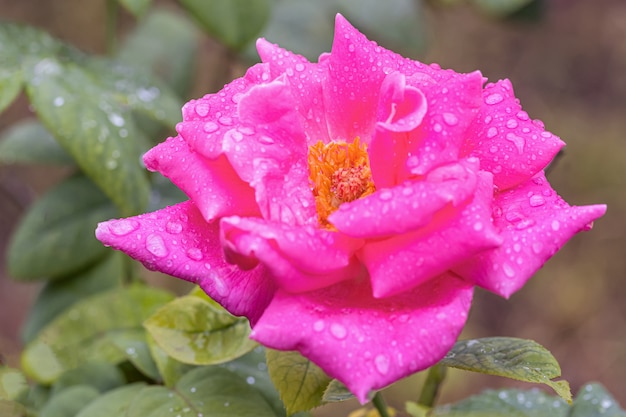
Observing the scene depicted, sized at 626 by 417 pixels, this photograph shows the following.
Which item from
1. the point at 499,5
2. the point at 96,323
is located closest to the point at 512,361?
the point at 96,323

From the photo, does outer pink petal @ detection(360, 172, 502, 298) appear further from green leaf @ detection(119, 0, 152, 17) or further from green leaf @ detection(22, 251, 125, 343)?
green leaf @ detection(22, 251, 125, 343)

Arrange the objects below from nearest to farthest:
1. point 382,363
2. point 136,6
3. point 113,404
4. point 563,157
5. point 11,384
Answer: point 382,363 < point 113,404 < point 11,384 < point 136,6 < point 563,157

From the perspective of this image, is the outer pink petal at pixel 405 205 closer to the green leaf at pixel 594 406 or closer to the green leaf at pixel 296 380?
the green leaf at pixel 296 380

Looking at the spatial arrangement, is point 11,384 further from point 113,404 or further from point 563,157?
point 563,157

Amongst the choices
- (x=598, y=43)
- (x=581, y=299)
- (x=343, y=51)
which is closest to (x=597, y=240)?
(x=581, y=299)

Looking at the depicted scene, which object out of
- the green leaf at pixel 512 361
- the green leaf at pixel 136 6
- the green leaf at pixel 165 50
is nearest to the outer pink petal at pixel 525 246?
the green leaf at pixel 512 361

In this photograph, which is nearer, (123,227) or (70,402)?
(123,227)
